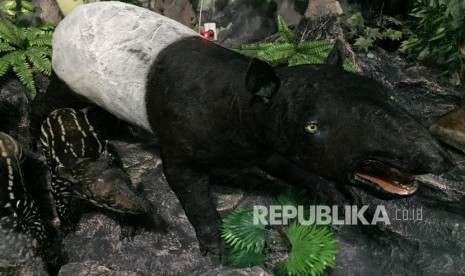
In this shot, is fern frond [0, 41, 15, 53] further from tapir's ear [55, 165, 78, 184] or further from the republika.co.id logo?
the republika.co.id logo

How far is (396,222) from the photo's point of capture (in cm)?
404

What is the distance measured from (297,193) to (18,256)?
232cm

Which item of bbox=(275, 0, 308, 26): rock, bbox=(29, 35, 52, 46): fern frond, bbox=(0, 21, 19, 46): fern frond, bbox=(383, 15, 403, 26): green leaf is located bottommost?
bbox=(29, 35, 52, 46): fern frond

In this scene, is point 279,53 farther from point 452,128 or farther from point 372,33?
A: point 452,128

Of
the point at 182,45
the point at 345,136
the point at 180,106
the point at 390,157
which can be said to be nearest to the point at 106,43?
the point at 182,45

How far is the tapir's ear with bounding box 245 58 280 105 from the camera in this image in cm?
285

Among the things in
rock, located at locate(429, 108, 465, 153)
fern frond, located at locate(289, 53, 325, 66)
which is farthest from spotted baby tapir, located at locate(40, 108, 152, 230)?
rock, located at locate(429, 108, 465, 153)

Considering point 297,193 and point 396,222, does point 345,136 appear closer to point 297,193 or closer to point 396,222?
point 297,193

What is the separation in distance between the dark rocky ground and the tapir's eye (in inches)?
43.6

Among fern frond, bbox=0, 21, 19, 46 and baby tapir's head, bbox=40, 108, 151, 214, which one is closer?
baby tapir's head, bbox=40, 108, 151, 214

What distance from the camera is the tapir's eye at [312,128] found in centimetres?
273

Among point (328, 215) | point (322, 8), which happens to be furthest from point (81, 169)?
point (322, 8)

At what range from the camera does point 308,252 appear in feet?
11.6

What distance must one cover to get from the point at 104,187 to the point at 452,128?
3535 millimetres
